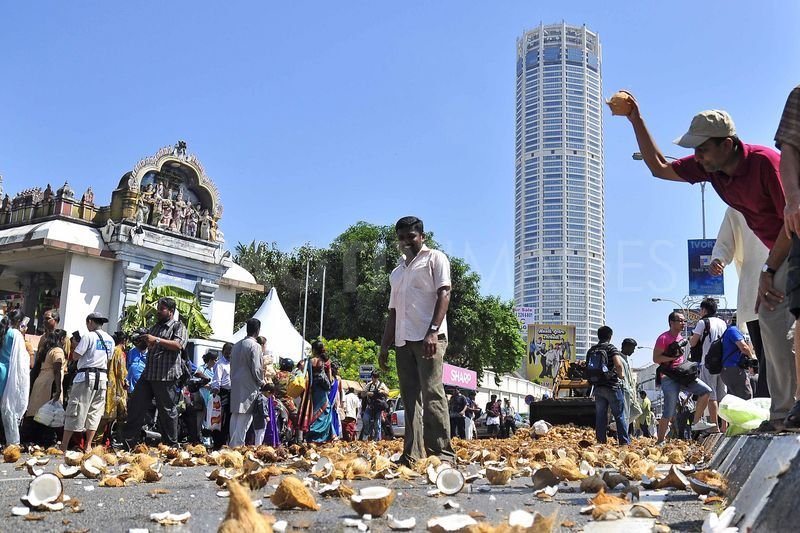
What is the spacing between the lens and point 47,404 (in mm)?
8430

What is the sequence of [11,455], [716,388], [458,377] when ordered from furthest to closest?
1. [458,377]
2. [716,388]
3. [11,455]

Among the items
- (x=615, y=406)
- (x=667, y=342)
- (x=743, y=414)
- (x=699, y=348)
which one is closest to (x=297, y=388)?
(x=615, y=406)

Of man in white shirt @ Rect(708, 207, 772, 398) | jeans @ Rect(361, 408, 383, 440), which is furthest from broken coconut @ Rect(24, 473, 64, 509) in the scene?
jeans @ Rect(361, 408, 383, 440)

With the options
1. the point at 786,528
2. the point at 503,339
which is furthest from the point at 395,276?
the point at 503,339

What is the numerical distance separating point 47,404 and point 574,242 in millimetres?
128937

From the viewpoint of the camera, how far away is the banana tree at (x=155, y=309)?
27188 millimetres

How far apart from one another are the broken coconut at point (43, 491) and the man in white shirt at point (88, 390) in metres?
5.00

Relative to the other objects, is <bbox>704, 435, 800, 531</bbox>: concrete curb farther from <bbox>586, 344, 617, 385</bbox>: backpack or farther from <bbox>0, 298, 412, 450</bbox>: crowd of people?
<bbox>586, 344, 617, 385</bbox>: backpack

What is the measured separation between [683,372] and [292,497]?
277 inches

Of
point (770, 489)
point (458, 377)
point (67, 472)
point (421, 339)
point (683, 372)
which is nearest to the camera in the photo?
point (770, 489)

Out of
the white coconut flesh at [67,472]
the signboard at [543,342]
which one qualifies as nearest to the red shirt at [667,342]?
the white coconut flesh at [67,472]

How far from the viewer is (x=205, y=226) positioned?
32250 millimetres

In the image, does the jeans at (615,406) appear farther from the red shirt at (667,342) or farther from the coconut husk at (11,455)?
the coconut husk at (11,455)

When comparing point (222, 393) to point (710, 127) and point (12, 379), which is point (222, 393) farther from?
point (710, 127)
